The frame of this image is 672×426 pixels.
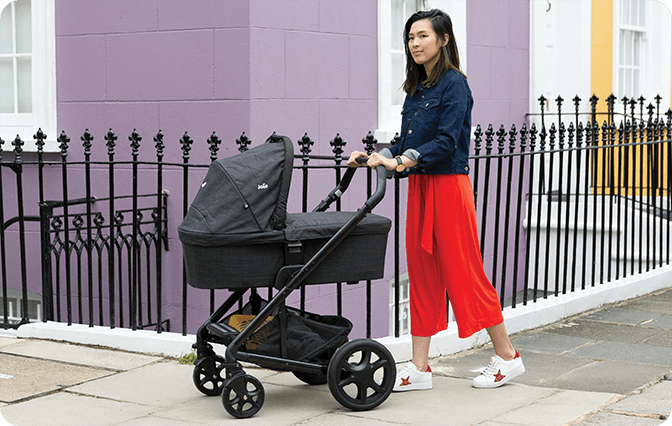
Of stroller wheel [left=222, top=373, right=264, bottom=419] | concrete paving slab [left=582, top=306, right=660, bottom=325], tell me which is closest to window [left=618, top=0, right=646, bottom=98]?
concrete paving slab [left=582, top=306, right=660, bottom=325]

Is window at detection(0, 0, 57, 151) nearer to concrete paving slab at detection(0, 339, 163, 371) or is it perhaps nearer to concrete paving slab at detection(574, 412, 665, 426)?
concrete paving slab at detection(0, 339, 163, 371)

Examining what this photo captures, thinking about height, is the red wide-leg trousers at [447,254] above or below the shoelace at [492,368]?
above

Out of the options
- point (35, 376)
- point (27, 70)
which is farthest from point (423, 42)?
point (27, 70)

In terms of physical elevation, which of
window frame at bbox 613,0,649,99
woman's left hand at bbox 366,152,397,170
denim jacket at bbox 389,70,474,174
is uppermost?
window frame at bbox 613,0,649,99

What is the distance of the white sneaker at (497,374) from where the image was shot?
473cm

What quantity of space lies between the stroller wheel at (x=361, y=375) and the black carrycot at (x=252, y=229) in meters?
0.34

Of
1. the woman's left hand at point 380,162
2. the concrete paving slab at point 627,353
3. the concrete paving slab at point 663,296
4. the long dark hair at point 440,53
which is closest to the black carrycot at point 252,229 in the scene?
the woman's left hand at point 380,162

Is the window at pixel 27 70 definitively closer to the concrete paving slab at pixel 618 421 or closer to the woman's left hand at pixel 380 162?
the woman's left hand at pixel 380 162

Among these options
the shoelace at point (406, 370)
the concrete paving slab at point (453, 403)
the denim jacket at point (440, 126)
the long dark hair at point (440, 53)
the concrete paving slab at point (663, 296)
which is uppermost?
the long dark hair at point (440, 53)

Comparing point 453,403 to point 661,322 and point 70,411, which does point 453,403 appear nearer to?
point 70,411

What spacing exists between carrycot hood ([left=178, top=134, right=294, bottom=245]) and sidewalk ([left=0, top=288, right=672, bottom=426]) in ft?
2.79

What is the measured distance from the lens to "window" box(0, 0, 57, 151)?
7430mm

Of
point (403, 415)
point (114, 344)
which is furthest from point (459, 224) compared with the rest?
point (114, 344)

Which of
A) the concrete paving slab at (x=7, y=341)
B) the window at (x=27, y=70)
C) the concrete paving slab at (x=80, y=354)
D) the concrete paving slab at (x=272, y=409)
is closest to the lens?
the concrete paving slab at (x=272, y=409)
